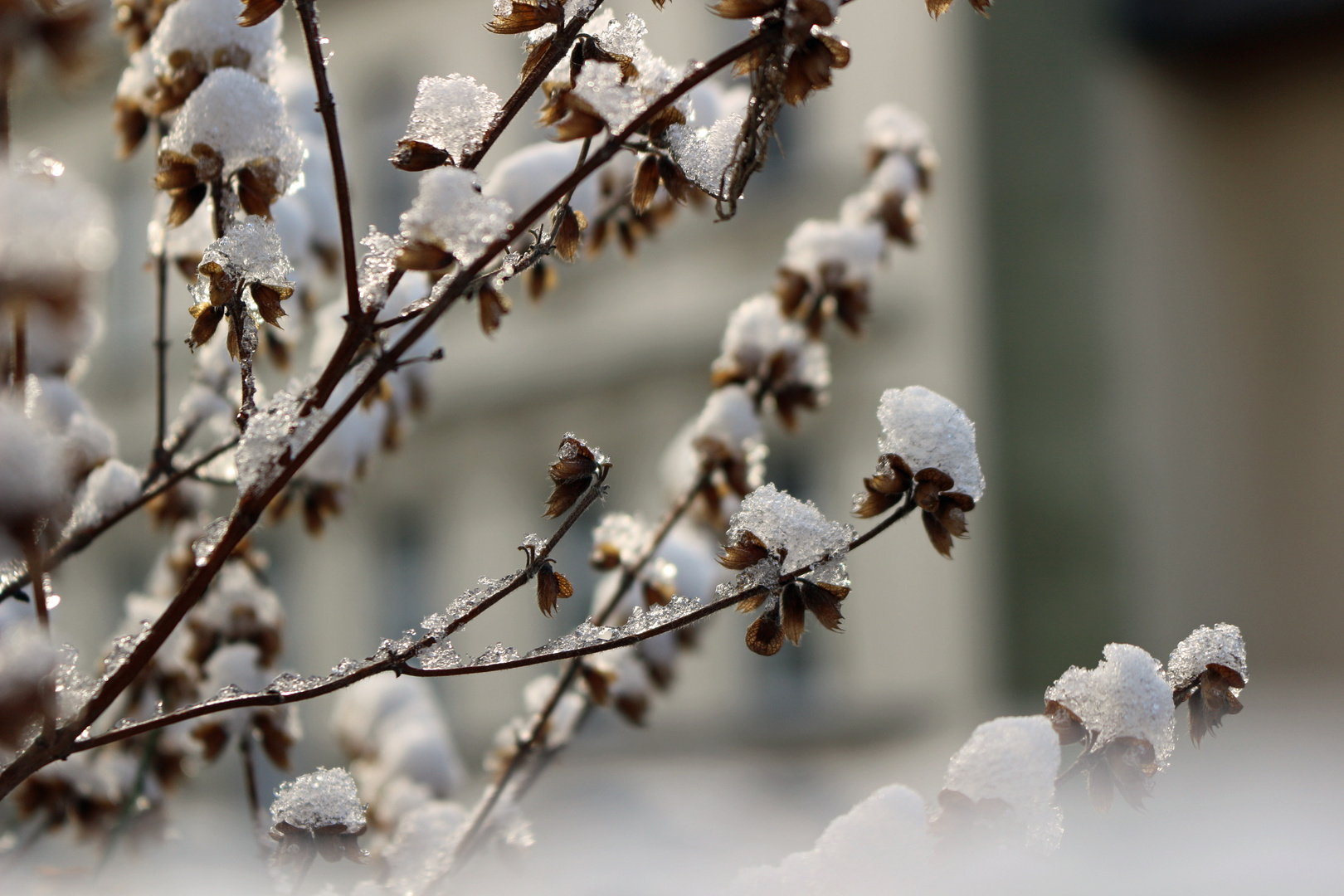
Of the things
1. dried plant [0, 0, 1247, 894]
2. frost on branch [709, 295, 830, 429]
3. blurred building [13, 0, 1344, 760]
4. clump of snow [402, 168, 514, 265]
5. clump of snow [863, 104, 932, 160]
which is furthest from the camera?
blurred building [13, 0, 1344, 760]

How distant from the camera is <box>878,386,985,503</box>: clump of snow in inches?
29.0

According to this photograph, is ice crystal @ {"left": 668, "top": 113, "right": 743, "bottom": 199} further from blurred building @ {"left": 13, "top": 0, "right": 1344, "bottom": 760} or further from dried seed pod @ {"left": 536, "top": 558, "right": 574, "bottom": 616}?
blurred building @ {"left": 13, "top": 0, "right": 1344, "bottom": 760}

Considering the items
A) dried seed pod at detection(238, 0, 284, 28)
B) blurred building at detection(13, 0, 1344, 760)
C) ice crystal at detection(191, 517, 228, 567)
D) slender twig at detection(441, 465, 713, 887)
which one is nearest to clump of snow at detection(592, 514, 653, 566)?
slender twig at detection(441, 465, 713, 887)

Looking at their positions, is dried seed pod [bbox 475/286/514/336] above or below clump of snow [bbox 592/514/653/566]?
below

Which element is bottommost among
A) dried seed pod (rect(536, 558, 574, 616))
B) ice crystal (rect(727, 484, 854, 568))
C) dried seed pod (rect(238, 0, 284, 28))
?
dried seed pod (rect(536, 558, 574, 616))

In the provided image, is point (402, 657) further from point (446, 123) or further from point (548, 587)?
point (446, 123)

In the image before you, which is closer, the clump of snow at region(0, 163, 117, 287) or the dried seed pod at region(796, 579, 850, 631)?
the clump of snow at region(0, 163, 117, 287)

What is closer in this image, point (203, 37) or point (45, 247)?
point (45, 247)

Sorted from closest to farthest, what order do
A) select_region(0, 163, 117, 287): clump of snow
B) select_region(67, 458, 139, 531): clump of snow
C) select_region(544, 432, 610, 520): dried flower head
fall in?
select_region(0, 163, 117, 287): clump of snow < select_region(544, 432, 610, 520): dried flower head < select_region(67, 458, 139, 531): clump of snow

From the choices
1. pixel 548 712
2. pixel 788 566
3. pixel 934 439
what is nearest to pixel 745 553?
pixel 788 566

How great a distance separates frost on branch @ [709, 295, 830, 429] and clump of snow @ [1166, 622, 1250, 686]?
2.01 ft

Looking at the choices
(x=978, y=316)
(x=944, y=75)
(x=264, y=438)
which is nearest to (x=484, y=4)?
(x=944, y=75)

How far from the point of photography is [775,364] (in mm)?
1334

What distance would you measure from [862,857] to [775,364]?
0.73 m
